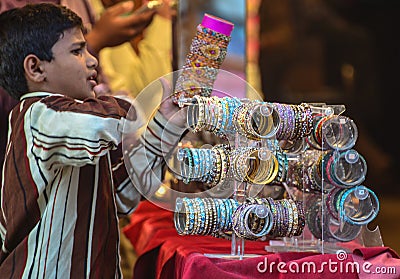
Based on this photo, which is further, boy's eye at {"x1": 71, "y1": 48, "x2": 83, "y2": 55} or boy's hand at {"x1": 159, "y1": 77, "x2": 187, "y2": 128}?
boy's eye at {"x1": 71, "y1": 48, "x2": 83, "y2": 55}

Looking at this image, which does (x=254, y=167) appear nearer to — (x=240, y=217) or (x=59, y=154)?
(x=240, y=217)

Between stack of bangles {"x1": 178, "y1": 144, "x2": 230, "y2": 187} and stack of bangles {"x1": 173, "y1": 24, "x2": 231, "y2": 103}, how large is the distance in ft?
0.36

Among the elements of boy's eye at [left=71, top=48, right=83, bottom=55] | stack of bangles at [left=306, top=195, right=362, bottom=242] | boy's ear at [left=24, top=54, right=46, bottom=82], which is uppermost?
boy's eye at [left=71, top=48, right=83, bottom=55]

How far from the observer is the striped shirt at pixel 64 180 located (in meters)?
1.26

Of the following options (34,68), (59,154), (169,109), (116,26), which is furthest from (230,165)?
(116,26)

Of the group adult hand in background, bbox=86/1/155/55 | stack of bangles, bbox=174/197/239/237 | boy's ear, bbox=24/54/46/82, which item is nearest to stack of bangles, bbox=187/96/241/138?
stack of bangles, bbox=174/197/239/237

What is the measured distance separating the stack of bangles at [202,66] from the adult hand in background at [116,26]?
1.09 m

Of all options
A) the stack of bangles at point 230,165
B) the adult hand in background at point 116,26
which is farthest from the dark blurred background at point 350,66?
the stack of bangles at point 230,165

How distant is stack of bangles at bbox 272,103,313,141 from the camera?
1.24 m

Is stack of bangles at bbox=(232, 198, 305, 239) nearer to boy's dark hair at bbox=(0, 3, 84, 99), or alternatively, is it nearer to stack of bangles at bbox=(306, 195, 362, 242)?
stack of bangles at bbox=(306, 195, 362, 242)

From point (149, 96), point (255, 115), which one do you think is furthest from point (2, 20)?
point (255, 115)

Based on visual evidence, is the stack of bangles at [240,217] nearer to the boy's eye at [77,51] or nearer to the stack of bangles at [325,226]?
the stack of bangles at [325,226]

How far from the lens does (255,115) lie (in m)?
1.22

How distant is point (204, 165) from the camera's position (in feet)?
4.21
